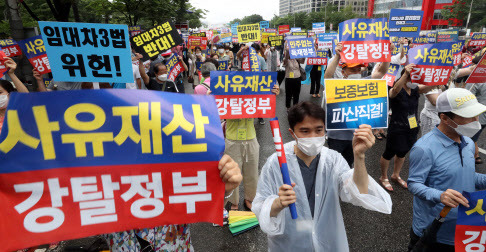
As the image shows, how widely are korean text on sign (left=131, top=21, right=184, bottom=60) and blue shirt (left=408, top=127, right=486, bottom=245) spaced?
3.94 metres

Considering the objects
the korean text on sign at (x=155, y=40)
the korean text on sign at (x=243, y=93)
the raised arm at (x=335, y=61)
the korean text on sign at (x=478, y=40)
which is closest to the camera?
the korean text on sign at (x=243, y=93)

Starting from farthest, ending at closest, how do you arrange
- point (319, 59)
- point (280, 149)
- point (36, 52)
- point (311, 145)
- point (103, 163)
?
1. point (319, 59)
2. point (36, 52)
3. point (311, 145)
4. point (280, 149)
5. point (103, 163)

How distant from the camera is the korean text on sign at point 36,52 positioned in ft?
16.9

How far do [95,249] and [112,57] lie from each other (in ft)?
5.86

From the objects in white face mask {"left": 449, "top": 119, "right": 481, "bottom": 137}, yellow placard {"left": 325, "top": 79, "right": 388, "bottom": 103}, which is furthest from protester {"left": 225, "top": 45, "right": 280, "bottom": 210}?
white face mask {"left": 449, "top": 119, "right": 481, "bottom": 137}

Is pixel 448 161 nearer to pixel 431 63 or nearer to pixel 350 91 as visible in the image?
pixel 350 91

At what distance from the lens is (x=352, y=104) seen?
279cm

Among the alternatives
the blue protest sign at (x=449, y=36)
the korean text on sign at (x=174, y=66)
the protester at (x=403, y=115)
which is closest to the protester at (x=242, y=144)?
the protester at (x=403, y=115)

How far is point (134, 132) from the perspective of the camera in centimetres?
136

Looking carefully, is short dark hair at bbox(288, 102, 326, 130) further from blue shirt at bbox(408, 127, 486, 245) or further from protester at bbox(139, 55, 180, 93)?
protester at bbox(139, 55, 180, 93)

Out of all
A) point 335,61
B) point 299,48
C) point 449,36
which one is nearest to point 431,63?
point 335,61

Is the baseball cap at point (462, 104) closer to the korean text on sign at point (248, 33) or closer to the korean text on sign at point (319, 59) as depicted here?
the korean text on sign at point (248, 33)

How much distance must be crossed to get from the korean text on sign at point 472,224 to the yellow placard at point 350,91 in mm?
1263

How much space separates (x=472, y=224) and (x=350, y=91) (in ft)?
4.81
